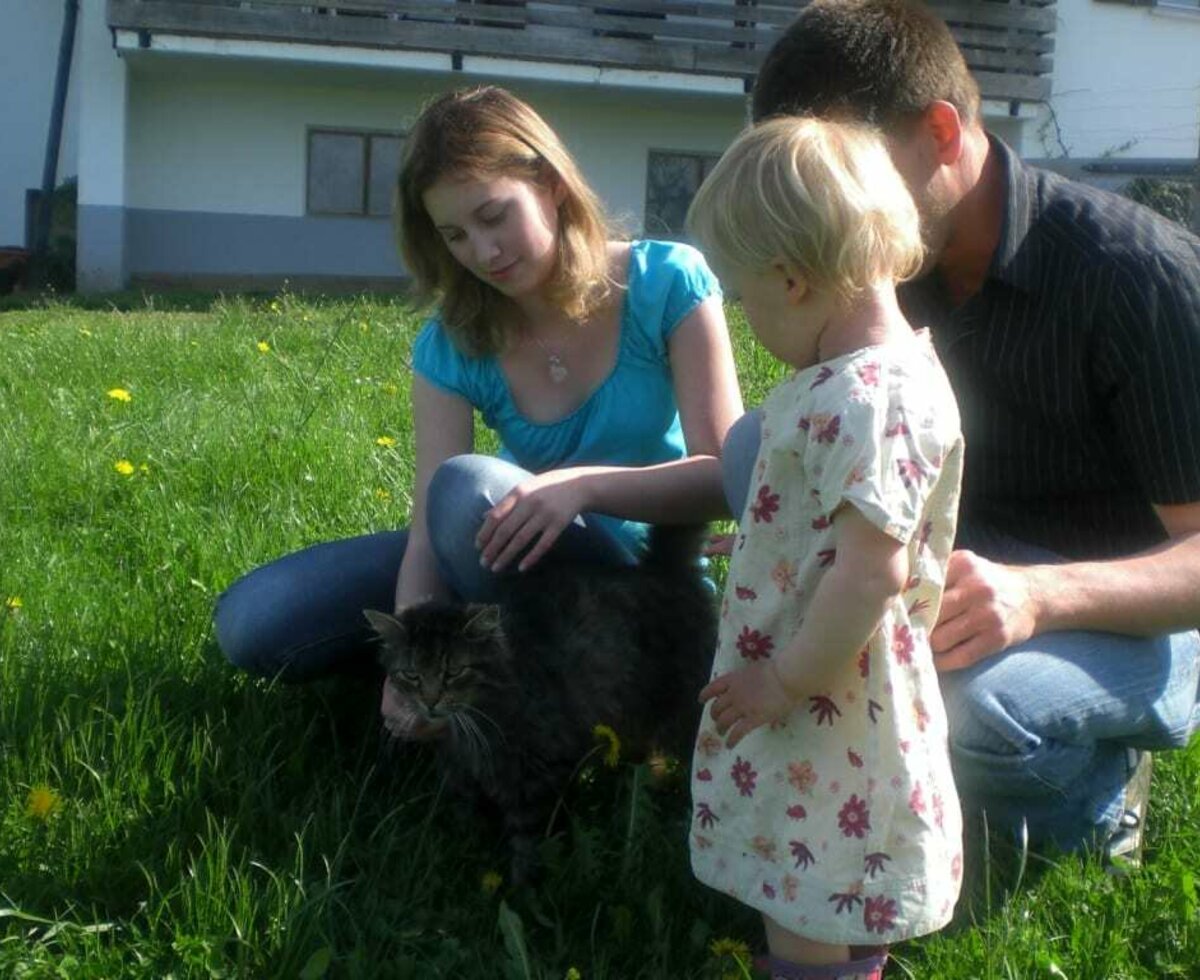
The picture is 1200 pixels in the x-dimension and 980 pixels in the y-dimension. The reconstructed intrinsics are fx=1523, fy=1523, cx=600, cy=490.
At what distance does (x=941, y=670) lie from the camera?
2264 millimetres

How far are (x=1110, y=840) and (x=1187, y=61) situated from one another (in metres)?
15.9

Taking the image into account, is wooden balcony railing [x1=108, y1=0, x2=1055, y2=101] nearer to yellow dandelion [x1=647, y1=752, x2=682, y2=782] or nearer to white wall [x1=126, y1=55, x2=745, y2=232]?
white wall [x1=126, y1=55, x2=745, y2=232]

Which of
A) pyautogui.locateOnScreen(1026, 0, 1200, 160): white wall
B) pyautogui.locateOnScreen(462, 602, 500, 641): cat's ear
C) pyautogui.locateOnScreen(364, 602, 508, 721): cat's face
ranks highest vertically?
pyautogui.locateOnScreen(1026, 0, 1200, 160): white wall

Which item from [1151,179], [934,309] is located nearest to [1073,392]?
[934,309]

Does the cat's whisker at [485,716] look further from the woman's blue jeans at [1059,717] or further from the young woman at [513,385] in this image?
the woman's blue jeans at [1059,717]

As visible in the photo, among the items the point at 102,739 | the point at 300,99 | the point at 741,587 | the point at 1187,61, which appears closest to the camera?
the point at 741,587

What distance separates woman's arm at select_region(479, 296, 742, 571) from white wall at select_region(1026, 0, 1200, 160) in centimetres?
1441

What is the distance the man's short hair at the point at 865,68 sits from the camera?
2365 mm

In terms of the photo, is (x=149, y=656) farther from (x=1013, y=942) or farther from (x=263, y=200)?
(x=263, y=200)

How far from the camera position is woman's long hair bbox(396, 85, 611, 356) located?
278 centimetres

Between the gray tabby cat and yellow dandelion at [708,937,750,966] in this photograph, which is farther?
the gray tabby cat

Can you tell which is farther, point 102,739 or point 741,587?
point 102,739

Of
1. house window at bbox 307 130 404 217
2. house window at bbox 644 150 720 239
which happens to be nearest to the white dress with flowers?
house window at bbox 307 130 404 217

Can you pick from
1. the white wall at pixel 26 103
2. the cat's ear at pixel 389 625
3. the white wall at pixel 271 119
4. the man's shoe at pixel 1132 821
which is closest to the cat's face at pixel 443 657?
the cat's ear at pixel 389 625
